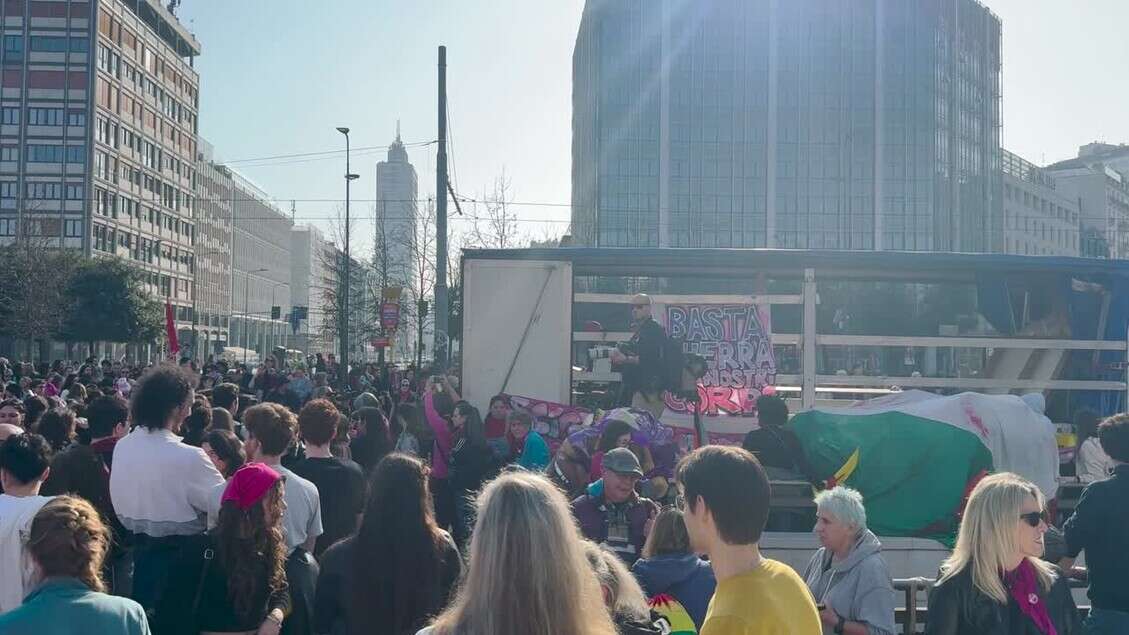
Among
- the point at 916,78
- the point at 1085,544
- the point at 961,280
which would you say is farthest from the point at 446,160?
the point at 916,78

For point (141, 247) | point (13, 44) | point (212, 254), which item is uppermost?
point (13, 44)

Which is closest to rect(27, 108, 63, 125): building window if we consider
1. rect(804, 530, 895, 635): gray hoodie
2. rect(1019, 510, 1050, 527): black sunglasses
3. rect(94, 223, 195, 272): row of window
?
rect(94, 223, 195, 272): row of window

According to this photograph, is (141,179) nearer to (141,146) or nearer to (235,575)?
(141,146)

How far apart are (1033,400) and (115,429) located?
7.42 m

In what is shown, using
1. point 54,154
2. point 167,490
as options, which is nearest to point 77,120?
point 54,154

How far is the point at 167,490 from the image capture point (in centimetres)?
550

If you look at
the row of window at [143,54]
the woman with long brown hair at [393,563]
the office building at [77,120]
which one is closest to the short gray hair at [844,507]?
the woman with long brown hair at [393,563]

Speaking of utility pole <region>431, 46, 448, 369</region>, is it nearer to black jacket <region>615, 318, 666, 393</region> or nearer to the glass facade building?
black jacket <region>615, 318, 666, 393</region>

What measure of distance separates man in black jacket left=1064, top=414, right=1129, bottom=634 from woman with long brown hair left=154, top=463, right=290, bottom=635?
4036mm

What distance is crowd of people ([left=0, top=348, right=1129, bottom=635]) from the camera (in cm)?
306

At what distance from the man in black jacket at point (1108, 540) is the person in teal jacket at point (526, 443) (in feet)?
16.0

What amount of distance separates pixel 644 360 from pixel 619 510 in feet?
13.5

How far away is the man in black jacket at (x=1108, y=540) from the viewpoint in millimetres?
5457

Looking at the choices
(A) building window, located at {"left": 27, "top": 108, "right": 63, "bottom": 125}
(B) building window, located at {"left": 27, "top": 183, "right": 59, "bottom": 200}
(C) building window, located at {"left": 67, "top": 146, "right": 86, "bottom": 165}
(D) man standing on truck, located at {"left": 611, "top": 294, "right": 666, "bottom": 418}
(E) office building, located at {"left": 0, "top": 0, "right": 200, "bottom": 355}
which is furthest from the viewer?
(C) building window, located at {"left": 67, "top": 146, "right": 86, "bottom": 165}
